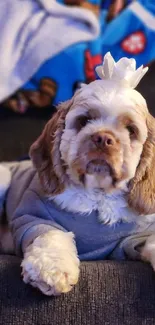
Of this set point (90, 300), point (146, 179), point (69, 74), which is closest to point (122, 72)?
point (146, 179)

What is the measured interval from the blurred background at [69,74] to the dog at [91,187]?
0.55 m

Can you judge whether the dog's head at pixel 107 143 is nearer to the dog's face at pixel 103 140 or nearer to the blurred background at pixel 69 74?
the dog's face at pixel 103 140

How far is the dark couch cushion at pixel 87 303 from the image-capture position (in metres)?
1.10

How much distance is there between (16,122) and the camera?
1999 mm

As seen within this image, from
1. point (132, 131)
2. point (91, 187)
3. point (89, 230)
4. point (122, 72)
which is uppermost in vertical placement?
point (122, 72)

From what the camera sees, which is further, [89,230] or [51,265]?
[89,230]

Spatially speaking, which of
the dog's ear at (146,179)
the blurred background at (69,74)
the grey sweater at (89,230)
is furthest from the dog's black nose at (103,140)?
the blurred background at (69,74)

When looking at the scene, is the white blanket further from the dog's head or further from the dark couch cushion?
the dark couch cushion

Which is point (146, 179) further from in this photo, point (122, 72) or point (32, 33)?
point (32, 33)

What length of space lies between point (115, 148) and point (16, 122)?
0.86 m

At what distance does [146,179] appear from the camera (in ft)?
4.18

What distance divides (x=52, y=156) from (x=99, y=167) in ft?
0.51

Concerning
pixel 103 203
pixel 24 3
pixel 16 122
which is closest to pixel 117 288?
pixel 103 203

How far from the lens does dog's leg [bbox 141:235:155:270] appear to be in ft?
4.08
